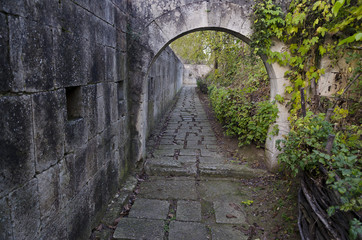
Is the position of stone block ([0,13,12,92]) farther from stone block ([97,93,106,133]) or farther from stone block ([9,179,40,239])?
stone block ([97,93,106,133])

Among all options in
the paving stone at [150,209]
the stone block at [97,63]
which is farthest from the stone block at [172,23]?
the paving stone at [150,209]

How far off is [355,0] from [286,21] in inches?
31.5

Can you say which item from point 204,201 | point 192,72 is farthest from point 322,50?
point 192,72

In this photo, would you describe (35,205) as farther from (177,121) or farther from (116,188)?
(177,121)

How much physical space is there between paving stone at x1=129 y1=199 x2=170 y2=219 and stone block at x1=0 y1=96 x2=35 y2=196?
1700mm

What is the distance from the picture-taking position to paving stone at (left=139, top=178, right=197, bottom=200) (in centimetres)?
349

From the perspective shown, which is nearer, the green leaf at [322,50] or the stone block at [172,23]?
the green leaf at [322,50]

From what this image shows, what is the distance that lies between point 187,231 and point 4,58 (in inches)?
92.4

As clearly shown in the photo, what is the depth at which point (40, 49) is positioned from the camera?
164 centimetres

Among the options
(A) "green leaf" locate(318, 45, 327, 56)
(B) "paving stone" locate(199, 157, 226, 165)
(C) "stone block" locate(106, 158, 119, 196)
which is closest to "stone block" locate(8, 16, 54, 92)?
(C) "stone block" locate(106, 158, 119, 196)

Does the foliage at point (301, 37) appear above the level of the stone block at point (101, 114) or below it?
above

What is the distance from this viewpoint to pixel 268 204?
3.29m

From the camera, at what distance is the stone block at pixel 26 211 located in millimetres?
1455

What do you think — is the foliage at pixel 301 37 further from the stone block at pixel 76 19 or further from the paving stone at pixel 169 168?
the stone block at pixel 76 19
